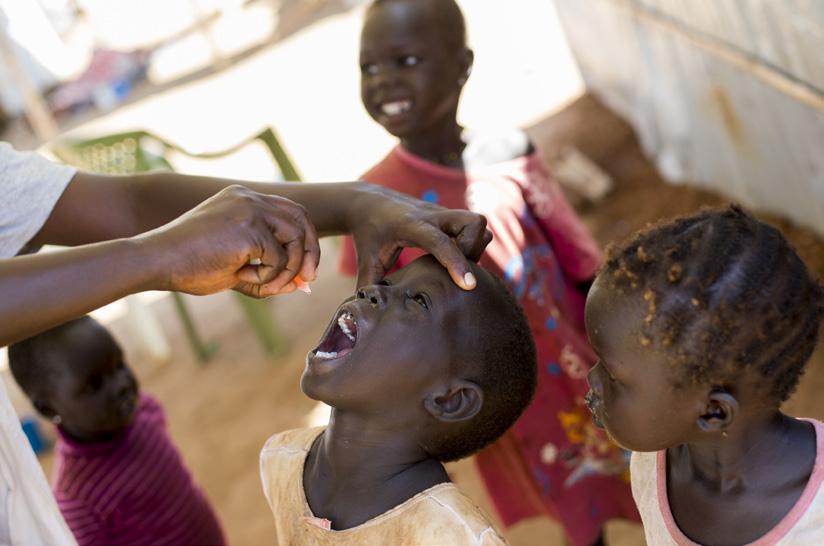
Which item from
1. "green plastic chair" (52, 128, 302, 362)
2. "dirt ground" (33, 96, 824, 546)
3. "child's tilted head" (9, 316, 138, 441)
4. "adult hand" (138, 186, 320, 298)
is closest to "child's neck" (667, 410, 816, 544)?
"adult hand" (138, 186, 320, 298)

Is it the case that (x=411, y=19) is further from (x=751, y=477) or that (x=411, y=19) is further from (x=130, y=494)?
(x=751, y=477)

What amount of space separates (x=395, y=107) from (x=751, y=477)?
4.87ft

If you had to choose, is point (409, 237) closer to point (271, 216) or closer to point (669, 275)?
point (271, 216)

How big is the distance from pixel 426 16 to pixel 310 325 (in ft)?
10.5

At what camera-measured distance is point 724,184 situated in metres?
4.65

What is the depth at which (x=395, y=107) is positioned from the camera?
2.59 metres

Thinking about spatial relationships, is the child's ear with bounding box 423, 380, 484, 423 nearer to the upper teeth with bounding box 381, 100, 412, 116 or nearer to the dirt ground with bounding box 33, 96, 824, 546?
the upper teeth with bounding box 381, 100, 412, 116

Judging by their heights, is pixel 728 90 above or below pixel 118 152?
below

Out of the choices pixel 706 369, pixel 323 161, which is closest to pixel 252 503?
pixel 706 369

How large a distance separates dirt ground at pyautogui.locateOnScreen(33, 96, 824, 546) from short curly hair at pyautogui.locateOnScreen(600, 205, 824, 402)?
1.94 metres

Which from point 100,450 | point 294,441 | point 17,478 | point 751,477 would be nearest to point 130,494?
point 100,450

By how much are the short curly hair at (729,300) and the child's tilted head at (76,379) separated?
5.37 feet

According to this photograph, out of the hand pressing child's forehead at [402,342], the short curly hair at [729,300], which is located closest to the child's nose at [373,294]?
the hand pressing child's forehead at [402,342]

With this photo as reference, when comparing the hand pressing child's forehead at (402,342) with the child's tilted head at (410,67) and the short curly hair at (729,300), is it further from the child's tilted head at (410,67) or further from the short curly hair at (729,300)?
the child's tilted head at (410,67)
